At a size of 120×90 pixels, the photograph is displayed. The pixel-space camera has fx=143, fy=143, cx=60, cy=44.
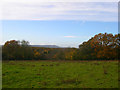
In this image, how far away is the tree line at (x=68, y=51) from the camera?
60.0 feet

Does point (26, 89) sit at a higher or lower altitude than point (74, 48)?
lower

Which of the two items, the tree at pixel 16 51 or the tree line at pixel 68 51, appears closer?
the tree at pixel 16 51

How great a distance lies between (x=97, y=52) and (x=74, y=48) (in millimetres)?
3446

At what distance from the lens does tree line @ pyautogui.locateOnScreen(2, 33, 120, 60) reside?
18.3m

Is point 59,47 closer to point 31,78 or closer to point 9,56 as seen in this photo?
point 9,56

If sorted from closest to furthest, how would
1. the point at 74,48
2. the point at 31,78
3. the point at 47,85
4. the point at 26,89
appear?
the point at 26,89, the point at 47,85, the point at 31,78, the point at 74,48

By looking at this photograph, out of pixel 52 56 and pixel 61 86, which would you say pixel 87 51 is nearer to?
pixel 52 56

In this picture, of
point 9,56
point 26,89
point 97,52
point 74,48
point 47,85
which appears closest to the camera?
point 26,89

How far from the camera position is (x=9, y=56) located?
17.9 meters

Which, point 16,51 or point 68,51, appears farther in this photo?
point 68,51

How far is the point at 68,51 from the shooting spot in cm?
2011

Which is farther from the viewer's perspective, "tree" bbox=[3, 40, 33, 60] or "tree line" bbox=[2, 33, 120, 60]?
"tree line" bbox=[2, 33, 120, 60]

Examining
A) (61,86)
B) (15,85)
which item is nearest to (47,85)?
(61,86)

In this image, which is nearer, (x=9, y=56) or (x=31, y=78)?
(x=31, y=78)
